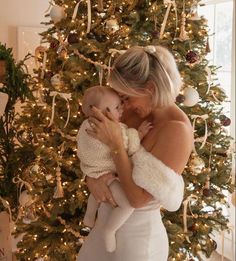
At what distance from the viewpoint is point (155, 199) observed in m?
1.48

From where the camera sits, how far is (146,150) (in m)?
1.47

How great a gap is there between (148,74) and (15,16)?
2.70m

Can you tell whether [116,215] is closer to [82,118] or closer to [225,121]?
[82,118]

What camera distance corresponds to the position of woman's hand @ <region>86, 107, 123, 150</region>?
1.46 meters

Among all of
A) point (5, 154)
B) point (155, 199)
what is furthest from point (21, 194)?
point (155, 199)

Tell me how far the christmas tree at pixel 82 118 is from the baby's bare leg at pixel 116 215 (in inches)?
29.7

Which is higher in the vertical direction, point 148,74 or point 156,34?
point 156,34

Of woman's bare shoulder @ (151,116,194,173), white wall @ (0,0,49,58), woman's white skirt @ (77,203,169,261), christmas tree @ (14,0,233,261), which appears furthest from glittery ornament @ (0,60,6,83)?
woman's bare shoulder @ (151,116,194,173)

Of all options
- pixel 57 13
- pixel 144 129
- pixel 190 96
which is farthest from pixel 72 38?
pixel 144 129

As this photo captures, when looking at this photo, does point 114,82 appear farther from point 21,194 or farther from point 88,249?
point 21,194

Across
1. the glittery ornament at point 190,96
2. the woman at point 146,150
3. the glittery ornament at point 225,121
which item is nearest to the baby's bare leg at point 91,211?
the woman at point 146,150

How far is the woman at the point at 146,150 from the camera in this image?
4.52 ft

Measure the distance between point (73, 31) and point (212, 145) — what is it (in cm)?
107

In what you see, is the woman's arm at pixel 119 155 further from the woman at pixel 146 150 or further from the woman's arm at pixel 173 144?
the woman's arm at pixel 173 144
